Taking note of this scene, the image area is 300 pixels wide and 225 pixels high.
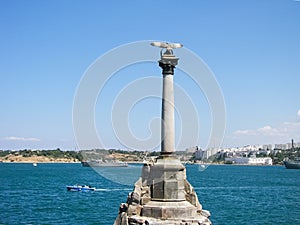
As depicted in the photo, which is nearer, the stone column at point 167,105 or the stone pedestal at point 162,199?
the stone pedestal at point 162,199

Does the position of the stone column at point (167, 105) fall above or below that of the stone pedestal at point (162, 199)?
above

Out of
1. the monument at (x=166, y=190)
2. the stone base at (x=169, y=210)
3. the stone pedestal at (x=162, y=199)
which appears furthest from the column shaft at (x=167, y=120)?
the stone base at (x=169, y=210)

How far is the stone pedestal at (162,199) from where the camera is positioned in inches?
529

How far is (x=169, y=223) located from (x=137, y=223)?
92 cm

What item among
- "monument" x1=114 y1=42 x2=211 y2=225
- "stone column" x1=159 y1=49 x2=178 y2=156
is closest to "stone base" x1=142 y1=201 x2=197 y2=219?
"monument" x1=114 y1=42 x2=211 y2=225

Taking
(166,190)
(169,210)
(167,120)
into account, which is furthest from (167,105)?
(169,210)

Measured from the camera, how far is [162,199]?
14.0 m

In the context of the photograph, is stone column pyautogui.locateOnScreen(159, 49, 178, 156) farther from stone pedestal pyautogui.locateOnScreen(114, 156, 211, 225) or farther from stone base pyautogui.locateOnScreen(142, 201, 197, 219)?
stone base pyautogui.locateOnScreen(142, 201, 197, 219)

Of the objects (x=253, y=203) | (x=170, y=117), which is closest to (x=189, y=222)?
(x=170, y=117)

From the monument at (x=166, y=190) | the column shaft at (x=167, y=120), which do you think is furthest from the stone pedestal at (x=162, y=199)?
the column shaft at (x=167, y=120)

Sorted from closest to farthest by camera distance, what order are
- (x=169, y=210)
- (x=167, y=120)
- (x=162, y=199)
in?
(x=169, y=210), (x=162, y=199), (x=167, y=120)

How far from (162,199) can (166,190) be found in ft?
0.96

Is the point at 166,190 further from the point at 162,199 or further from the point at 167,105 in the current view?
the point at 167,105

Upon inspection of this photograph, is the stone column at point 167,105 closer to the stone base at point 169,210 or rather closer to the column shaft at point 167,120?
the column shaft at point 167,120
